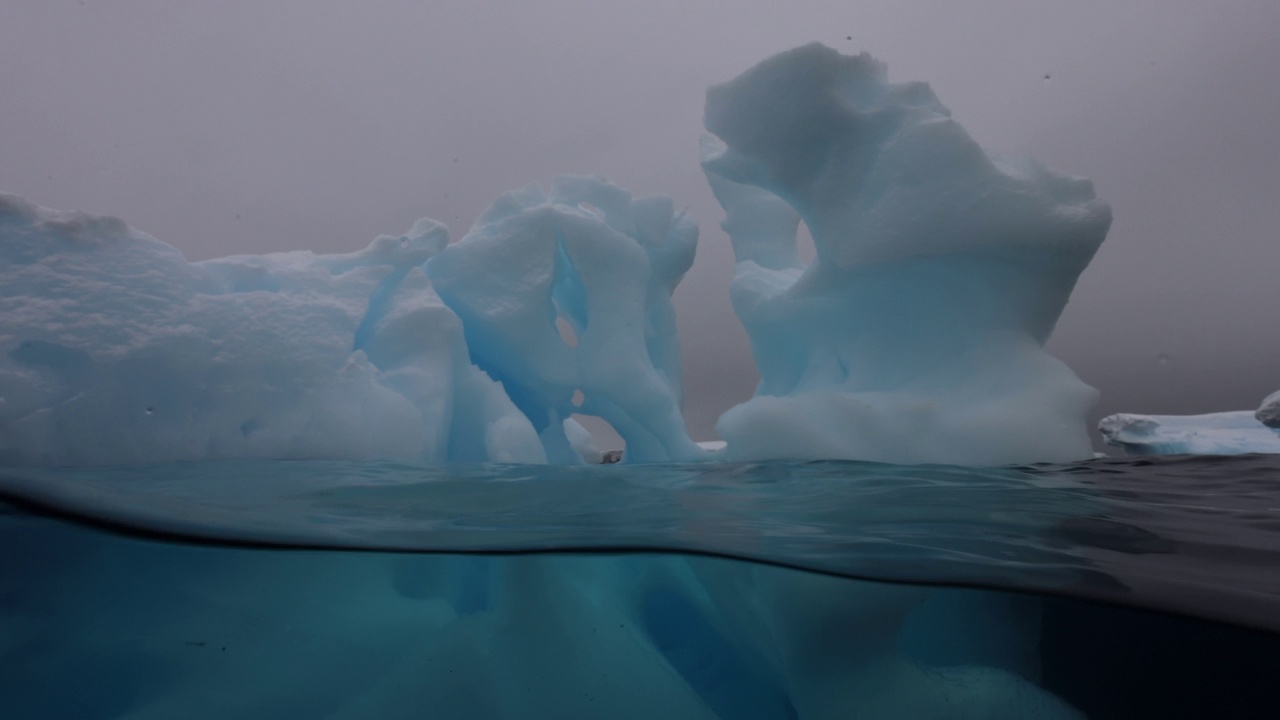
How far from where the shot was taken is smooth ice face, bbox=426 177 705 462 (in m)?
5.88

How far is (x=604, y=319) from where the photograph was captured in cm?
605

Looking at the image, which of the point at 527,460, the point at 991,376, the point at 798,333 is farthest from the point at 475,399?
the point at 991,376

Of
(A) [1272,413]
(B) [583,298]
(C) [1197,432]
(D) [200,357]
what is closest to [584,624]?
(D) [200,357]

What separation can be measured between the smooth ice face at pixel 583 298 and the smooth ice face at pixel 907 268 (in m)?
0.98

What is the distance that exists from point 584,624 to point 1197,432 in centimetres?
1264

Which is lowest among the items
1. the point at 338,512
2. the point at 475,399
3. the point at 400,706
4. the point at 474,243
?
the point at 400,706

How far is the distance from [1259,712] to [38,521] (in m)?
2.04

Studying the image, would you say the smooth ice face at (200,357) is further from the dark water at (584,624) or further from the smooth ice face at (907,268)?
the dark water at (584,624)

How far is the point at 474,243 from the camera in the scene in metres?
6.05

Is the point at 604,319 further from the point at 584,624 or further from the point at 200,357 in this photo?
the point at 584,624

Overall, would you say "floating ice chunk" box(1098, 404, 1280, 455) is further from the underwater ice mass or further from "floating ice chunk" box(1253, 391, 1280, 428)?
the underwater ice mass

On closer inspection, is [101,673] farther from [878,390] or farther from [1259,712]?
[878,390]

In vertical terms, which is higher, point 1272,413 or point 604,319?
point 604,319

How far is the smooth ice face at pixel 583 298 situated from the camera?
231 inches
